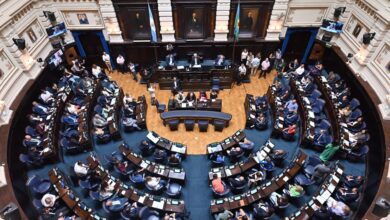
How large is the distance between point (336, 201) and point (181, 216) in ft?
19.4

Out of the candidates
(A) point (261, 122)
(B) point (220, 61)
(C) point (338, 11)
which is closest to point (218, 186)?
(A) point (261, 122)

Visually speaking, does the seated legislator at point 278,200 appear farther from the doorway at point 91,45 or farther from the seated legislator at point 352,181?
the doorway at point 91,45

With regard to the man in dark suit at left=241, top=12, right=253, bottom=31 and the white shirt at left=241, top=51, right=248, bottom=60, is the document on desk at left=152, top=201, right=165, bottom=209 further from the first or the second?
the man in dark suit at left=241, top=12, right=253, bottom=31

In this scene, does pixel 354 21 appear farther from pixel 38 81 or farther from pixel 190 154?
pixel 38 81

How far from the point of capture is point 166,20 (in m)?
14.9

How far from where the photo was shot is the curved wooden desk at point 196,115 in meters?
13.4

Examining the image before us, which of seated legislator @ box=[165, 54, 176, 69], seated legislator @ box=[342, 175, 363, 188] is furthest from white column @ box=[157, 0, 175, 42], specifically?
seated legislator @ box=[342, 175, 363, 188]

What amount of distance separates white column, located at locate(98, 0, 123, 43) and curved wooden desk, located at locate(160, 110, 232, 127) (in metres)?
5.87

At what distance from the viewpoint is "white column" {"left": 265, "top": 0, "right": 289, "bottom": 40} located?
1438 centimetres

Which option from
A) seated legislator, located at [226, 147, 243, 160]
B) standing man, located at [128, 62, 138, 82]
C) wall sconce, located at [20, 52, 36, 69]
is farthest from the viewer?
standing man, located at [128, 62, 138, 82]

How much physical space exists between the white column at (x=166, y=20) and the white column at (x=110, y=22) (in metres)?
2.56

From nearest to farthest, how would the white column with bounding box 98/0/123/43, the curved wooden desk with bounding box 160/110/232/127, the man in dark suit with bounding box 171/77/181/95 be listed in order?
the curved wooden desk with bounding box 160/110/232/127
the white column with bounding box 98/0/123/43
the man in dark suit with bounding box 171/77/181/95

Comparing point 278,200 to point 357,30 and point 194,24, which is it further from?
point 194,24

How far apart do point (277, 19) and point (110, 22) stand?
9.61m
